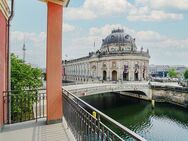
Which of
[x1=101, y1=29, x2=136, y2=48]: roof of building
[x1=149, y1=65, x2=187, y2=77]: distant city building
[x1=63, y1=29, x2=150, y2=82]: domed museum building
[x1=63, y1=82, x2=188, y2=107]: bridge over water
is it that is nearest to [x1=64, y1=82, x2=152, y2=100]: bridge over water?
[x1=63, y1=82, x2=188, y2=107]: bridge over water

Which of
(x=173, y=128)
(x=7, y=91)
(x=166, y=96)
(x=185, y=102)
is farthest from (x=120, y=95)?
(x=7, y=91)

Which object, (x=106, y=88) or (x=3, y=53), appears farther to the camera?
(x=106, y=88)

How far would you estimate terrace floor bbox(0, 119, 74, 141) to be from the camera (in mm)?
4011

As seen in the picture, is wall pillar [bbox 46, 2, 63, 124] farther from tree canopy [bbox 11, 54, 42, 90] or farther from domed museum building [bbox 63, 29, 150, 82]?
domed museum building [bbox 63, 29, 150, 82]

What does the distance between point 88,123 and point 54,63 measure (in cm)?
226

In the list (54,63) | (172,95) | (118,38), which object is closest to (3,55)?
(54,63)

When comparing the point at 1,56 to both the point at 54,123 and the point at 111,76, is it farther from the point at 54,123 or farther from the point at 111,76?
the point at 111,76

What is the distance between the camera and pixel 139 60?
1903 inches

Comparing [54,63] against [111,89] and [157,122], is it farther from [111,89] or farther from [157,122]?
[111,89]

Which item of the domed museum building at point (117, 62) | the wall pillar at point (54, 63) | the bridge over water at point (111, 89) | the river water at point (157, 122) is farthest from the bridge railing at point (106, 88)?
the domed museum building at point (117, 62)

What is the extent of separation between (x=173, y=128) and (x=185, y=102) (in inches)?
355

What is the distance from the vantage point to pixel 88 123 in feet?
10.1

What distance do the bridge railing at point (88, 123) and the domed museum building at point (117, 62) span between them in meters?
43.1

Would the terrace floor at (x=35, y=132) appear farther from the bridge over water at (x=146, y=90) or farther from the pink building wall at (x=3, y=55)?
the bridge over water at (x=146, y=90)
